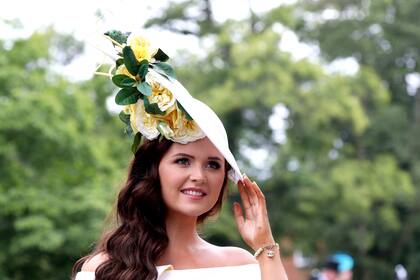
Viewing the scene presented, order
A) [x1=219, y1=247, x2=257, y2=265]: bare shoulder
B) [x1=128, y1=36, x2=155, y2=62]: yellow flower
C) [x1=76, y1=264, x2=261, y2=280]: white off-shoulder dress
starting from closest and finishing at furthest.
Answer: [x1=76, y1=264, x2=261, y2=280]: white off-shoulder dress
[x1=128, y1=36, x2=155, y2=62]: yellow flower
[x1=219, y1=247, x2=257, y2=265]: bare shoulder

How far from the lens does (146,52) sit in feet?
12.8

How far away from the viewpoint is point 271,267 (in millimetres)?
3873

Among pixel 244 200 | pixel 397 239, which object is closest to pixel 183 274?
pixel 244 200

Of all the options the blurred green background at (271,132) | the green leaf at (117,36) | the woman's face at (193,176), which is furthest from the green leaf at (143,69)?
the blurred green background at (271,132)

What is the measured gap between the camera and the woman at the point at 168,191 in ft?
12.4

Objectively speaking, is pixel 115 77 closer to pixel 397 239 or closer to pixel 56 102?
pixel 56 102

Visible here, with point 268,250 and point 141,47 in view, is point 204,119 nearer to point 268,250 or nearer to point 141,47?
point 141,47

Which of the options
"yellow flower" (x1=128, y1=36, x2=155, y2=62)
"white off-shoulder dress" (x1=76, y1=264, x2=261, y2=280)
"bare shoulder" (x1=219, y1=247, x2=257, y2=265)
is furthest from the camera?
"bare shoulder" (x1=219, y1=247, x2=257, y2=265)

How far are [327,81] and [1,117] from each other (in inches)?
362

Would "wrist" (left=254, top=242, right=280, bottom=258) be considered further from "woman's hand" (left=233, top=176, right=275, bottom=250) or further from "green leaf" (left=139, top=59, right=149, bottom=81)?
"green leaf" (left=139, top=59, right=149, bottom=81)

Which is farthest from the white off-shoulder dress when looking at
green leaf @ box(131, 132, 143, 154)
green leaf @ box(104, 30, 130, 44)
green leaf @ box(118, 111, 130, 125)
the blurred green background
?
the blurred green background

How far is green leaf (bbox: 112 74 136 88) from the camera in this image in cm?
385

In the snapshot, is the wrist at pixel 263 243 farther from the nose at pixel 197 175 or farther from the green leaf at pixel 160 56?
the green leaf at pixel 160 56

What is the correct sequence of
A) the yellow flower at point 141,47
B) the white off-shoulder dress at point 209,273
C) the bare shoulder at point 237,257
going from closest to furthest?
1. the white off-shoulder dress at point 209,273
2. the yellow flower at point 141,47
3. the bare shoulder at point 237,257
